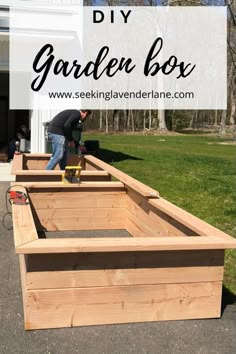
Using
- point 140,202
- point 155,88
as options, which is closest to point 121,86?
point 155,88

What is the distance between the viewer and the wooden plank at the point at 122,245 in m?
3.08

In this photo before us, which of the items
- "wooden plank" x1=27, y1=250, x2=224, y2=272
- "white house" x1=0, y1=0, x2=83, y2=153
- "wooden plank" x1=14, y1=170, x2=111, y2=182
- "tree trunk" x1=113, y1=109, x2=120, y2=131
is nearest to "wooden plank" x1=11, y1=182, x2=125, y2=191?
"wooden plank" x1=14, y1=170, x2=111, y2=182

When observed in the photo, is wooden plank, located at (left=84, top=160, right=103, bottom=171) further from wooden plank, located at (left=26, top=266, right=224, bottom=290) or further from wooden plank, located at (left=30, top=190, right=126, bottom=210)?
wooden plank, located at (left=26, top=266, right=224, bottom=290)

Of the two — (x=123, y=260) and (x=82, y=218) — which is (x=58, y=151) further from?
(x=123, y=260)

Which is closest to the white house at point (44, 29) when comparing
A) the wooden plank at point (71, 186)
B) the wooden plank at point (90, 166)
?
the wooden plank at point (90, 166)

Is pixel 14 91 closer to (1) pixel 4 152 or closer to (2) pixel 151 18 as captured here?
(1) pixel 4 152

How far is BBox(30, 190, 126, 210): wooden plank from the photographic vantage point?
5.76 metres

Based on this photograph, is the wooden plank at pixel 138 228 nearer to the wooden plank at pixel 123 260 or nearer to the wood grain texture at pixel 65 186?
the wood grain texture at pixel 65 186

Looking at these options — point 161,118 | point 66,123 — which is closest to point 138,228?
point 66,123

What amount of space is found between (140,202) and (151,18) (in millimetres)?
33105

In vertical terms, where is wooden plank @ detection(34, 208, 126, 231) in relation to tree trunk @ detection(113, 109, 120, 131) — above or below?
below

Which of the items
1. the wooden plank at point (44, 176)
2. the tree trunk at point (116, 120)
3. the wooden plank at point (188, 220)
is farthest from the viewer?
the tree trunk at point (116, 120)

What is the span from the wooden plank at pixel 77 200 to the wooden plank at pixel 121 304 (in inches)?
103

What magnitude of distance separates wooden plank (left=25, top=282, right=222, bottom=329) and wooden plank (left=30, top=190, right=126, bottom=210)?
2619 mm
